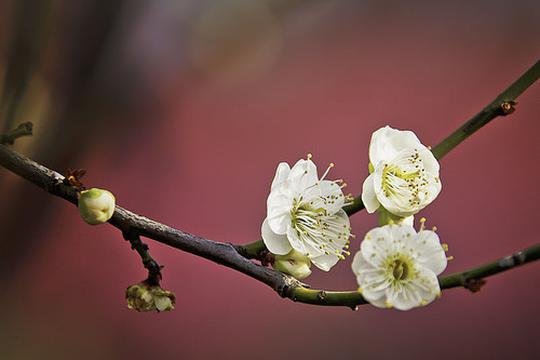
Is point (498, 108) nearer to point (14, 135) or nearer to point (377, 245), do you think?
point (377, 245)

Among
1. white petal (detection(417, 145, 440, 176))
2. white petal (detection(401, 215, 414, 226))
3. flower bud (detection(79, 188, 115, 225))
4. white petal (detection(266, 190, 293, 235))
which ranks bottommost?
flower bud (detection(79, 188, 115, 225))

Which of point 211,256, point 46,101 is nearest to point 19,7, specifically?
point 46,101

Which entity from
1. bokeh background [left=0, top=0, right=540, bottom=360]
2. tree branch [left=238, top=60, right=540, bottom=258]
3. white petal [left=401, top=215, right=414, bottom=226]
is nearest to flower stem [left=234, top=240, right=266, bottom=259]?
tree branch [left=238, top=60, right=540, bottom=258]

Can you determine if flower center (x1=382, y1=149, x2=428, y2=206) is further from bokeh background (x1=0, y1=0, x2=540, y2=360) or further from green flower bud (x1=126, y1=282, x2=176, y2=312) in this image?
bokeh background (x1=0, y1=0, x2=540, y2=360)

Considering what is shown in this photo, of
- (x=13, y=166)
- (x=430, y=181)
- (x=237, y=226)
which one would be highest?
(x=237, y=226)

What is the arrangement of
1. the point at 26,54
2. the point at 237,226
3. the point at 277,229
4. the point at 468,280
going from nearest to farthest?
the point at 468,280 → the point at 277,229 → the point at 26,54 → the point at 237,226

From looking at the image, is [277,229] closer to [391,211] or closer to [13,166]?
[391,211]
